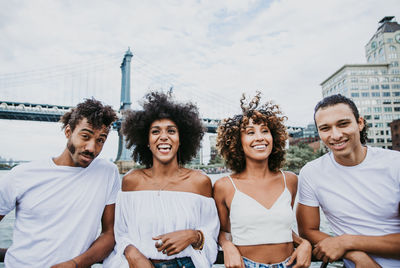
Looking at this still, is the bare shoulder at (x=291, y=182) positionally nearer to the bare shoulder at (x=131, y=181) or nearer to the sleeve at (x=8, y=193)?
the bare shoulder at (x=131, y=181)

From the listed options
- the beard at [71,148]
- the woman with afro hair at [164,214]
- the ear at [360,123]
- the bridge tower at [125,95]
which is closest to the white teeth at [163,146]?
the woman with afro hair at [164,214]

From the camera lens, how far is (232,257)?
1.59 m

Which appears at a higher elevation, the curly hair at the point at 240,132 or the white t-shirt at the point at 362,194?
the curly hair at the point at 240,132

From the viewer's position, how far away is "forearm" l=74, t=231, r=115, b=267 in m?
1.56

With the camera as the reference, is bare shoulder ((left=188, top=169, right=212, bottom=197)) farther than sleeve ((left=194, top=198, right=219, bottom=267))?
Yes

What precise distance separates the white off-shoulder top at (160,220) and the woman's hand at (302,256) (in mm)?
472

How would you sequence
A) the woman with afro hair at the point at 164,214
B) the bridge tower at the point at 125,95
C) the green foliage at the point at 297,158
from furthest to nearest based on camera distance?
the green foliage at the point at 297,158
the bridge tower at the point at 125,95
the woman with afro hair at the point at 164,214

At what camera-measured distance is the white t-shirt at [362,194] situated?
162 cm

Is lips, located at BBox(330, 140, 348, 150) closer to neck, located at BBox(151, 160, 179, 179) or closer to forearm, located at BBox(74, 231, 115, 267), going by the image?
neck, located at BBox(151, 160, 179, 179)

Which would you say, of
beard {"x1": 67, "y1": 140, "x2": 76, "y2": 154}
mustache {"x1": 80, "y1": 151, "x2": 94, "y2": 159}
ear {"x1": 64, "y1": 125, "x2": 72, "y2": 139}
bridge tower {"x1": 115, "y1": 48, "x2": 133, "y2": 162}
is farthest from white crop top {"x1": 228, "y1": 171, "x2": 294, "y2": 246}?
bridge tower {"x1": 115, "y1": 48, "x2": 133, "y2": 162}

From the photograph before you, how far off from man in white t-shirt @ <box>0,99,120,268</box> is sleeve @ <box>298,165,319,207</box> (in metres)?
1.29

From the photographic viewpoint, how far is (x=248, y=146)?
1995 mm

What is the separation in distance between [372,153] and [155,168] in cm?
150

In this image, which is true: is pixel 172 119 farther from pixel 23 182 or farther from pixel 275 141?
pixel 23 182
